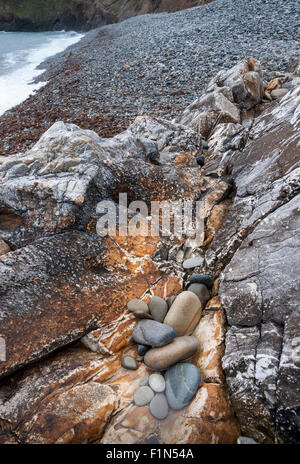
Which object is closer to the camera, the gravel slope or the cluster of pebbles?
the cluster of pebbles

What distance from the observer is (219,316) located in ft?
11.8

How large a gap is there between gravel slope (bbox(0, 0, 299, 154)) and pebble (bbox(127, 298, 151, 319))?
28.4 feet

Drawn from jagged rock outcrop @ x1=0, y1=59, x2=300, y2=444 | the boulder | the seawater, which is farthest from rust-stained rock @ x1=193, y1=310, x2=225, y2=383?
the seawater

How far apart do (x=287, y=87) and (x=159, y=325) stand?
8.51 m

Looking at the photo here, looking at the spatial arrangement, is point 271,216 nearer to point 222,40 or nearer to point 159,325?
point 159,325

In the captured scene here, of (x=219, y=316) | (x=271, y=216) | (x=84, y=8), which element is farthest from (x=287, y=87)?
(x=84, y=8)

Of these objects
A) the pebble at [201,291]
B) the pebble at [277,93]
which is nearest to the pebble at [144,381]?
the pebble at [201,291]

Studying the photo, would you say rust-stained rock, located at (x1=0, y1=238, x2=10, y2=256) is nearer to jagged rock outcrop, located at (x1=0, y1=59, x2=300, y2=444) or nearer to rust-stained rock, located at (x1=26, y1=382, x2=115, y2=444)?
jagged rock outcrop, located at (x1=0, y1=59, x2=300, y2=444)

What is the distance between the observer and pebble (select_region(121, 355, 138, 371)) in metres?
3.43

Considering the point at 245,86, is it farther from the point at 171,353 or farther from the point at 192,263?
the point at 171,353

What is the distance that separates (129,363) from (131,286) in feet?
3.41

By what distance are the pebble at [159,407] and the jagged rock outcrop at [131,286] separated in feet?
0.21

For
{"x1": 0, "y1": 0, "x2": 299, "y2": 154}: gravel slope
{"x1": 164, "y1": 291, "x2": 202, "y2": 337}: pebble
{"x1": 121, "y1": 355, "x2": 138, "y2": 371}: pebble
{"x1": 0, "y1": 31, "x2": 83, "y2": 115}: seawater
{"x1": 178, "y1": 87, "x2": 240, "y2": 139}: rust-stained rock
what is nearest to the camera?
{"x1": 121, "y1": 355, "x2": 138, "y2": 371}: pebble

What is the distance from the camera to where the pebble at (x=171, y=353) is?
3.33 m
